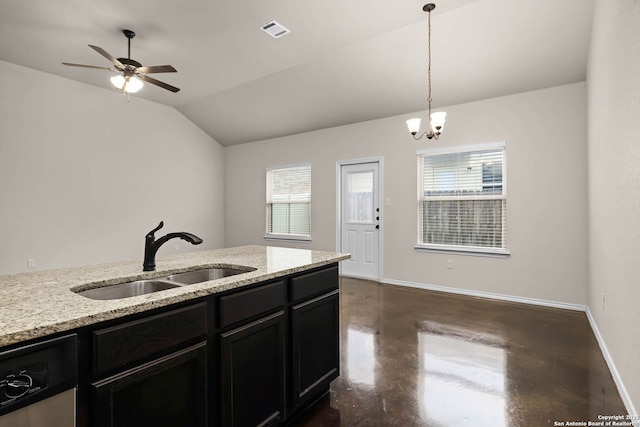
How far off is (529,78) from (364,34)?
6.88 feet

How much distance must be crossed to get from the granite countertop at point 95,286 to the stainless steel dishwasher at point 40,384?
0.05m

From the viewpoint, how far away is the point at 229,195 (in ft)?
25.6

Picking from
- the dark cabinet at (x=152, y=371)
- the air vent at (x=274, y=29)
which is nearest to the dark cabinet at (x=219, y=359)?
the dark cabinet at (x=152, y=371)

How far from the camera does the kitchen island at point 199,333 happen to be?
3.42ft

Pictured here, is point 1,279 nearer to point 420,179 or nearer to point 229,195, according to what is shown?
point 420,179

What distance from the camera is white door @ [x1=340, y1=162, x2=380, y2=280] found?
5629 mm

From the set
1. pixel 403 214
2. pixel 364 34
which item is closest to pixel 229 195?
pixel 403 214

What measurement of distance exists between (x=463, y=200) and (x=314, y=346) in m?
3.62

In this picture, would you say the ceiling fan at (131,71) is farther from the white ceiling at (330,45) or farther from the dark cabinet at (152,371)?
the dark cabinet at (152,371)

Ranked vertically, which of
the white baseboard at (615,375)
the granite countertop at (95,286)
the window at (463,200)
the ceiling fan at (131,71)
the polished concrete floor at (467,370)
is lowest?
the polished concrete floor at (467,370)

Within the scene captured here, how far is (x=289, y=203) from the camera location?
22.5 feet

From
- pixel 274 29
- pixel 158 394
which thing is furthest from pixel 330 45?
pixel 158 394

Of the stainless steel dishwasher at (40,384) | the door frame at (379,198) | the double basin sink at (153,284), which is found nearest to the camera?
the stainless steel dishwasher at (40,384)

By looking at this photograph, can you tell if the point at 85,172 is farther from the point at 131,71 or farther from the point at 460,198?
the point at 460,198
